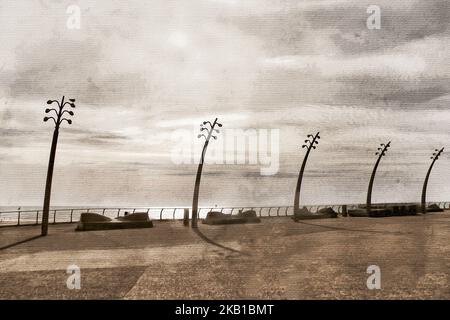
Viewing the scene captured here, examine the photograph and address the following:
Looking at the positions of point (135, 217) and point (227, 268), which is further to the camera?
point (135, 217)

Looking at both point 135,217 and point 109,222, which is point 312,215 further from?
point 109,222

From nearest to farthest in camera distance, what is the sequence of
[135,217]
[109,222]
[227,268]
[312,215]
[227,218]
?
[227,268] → [109,222] → [135,217] → [227,218] → [312,215]

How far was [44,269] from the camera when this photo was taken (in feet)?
40.3

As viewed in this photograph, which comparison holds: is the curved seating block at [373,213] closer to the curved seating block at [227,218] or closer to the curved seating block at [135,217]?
the curved seating block at [227,218]

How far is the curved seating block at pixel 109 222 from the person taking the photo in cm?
2553

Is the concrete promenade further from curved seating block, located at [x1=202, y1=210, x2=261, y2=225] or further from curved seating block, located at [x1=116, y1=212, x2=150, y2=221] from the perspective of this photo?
curved seating block, located at [x1=202, y1=210, x2=261, y2=225]

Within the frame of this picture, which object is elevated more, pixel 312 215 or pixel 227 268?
pixel 312 215

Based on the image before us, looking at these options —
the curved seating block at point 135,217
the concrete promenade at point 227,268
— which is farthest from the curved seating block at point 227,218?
the concrete promenade at point 227,268

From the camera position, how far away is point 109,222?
26.3 m

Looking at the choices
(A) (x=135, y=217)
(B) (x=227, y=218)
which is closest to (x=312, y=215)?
(B) (x=227, y=218)

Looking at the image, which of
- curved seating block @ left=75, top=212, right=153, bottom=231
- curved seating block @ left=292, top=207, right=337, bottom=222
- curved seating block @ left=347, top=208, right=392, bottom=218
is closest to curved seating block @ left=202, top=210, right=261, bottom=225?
curved seating block @ left=292, top=207, right=337, bottom=222
